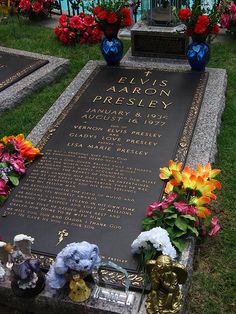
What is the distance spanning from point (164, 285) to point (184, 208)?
0.85 m

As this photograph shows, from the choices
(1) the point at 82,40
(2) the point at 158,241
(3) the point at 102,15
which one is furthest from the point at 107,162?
(1) the point at 82,40

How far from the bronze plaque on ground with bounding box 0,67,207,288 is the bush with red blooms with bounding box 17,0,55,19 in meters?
3.27

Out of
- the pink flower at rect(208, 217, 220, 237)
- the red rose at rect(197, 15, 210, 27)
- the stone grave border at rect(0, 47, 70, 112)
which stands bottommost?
the pink flower at rect(208, 217, 220, 237)

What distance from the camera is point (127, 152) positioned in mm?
4539

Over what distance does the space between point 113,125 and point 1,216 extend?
1.65 metres

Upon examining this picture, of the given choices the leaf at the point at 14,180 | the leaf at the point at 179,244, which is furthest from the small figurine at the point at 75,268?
the leaf at the point at 14,180

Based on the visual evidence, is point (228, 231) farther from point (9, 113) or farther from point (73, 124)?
point (9, 113)

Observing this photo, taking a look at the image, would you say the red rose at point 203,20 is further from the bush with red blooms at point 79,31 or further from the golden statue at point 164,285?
the golden statue at point 164,285

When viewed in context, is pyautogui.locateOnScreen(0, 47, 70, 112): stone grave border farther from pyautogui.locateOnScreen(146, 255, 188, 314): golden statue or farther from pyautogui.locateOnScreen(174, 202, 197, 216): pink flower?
pyautogui.locateOnScreen(146, 255, 188, 314): golden statue

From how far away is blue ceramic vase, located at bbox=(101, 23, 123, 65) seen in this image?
608cm

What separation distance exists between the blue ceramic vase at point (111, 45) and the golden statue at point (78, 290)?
12.2 feet

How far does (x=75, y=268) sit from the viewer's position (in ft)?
9.95

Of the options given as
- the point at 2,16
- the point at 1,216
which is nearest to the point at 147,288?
the point at 1,216

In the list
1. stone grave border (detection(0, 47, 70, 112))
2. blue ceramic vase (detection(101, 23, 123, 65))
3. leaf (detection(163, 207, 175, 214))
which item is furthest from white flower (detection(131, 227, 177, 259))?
blue ceramic vase (detection(101, 23, 123, 65))
